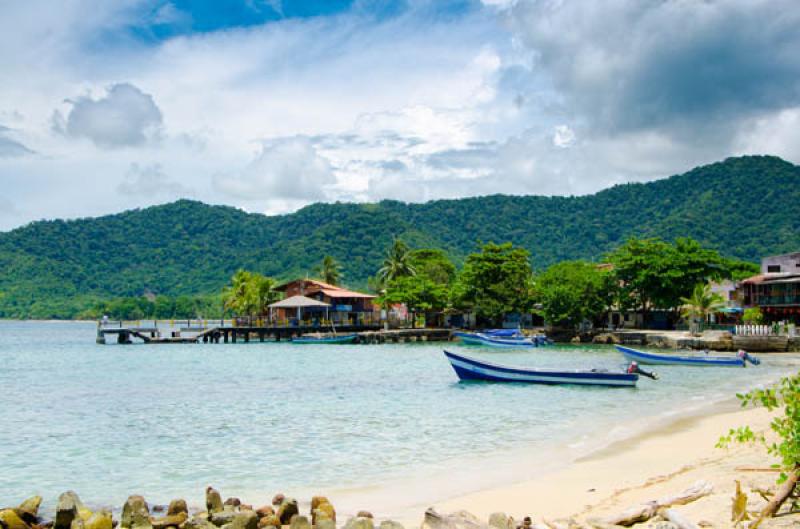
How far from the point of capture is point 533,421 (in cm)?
1809

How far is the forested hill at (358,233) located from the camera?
116m

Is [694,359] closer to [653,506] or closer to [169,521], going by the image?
[653,506]

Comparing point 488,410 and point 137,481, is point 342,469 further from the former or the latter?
point 488,410

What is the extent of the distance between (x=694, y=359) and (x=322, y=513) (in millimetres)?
30055

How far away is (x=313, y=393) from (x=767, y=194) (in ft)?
367

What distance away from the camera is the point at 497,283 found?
63.1 meters

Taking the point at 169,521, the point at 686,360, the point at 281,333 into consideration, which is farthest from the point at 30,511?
the point at 281,333

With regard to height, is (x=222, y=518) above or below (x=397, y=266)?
below

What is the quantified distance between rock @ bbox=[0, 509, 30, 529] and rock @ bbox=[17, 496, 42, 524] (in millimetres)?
288

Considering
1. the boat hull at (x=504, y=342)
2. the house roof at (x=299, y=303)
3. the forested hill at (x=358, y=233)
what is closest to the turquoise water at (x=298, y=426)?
the boat hull at (x=504, y=342)

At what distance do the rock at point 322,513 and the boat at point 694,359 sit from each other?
2851 cm

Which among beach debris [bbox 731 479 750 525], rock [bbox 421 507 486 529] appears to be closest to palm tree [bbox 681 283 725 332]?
beach debris [bbox 731 479 750 525]

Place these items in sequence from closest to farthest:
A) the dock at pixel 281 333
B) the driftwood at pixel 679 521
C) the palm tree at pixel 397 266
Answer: the driftwood at pixel 679 521 < the dock at pixel 281 333 < the palm tree at pixel 397 266

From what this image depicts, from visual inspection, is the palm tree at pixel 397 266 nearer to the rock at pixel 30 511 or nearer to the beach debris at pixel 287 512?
the rock at pixel 30 511
